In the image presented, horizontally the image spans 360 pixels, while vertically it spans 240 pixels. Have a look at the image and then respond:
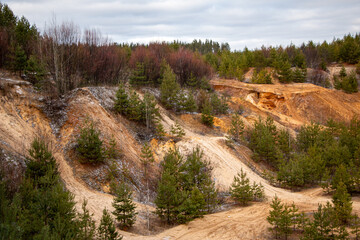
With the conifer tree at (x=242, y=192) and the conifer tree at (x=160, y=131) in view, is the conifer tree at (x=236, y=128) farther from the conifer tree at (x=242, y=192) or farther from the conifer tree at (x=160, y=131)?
the conifer tree at (x=242, y=192)

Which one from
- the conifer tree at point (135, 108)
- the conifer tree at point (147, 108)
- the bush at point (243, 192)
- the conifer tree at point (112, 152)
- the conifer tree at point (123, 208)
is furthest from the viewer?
the conifer tree at point (135, 108)

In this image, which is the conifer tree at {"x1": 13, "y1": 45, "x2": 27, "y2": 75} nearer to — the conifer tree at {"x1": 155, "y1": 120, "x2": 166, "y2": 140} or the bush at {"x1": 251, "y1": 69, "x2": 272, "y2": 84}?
the conifer tree at {"x1": 155, "y1": 120, "x2": 166, "y2": 140}

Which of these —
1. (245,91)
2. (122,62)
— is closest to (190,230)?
(122,62)

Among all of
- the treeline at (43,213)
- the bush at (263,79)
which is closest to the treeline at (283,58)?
the bush at (263,79)

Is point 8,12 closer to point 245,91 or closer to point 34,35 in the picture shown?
point 34,35

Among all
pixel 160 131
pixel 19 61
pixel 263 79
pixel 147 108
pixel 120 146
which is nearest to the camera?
pixel 120 146

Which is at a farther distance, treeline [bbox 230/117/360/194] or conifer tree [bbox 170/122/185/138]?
conifer tree [bbox 170/122/185/138]

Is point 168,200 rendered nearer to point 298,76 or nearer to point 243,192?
point 243,192

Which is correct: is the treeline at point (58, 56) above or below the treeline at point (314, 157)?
above

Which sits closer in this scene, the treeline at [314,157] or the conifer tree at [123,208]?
the conifer tree at [123,208]

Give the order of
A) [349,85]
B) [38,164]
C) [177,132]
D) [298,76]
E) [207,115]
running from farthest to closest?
[298,76] < [349,85] < [207,115] < [177,132] < [38,164]

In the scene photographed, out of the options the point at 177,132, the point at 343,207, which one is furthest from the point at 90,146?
the point at 343,207

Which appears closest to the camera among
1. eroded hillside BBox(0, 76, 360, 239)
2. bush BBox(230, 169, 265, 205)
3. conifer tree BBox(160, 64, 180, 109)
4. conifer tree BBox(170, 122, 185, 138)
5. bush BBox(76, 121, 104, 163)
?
eroded hillside BBox(0, 76, 360, 239)

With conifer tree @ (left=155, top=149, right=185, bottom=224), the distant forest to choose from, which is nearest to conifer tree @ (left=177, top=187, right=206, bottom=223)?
conifer tree @ (left=155, top=149, right=185, bottom=224)
